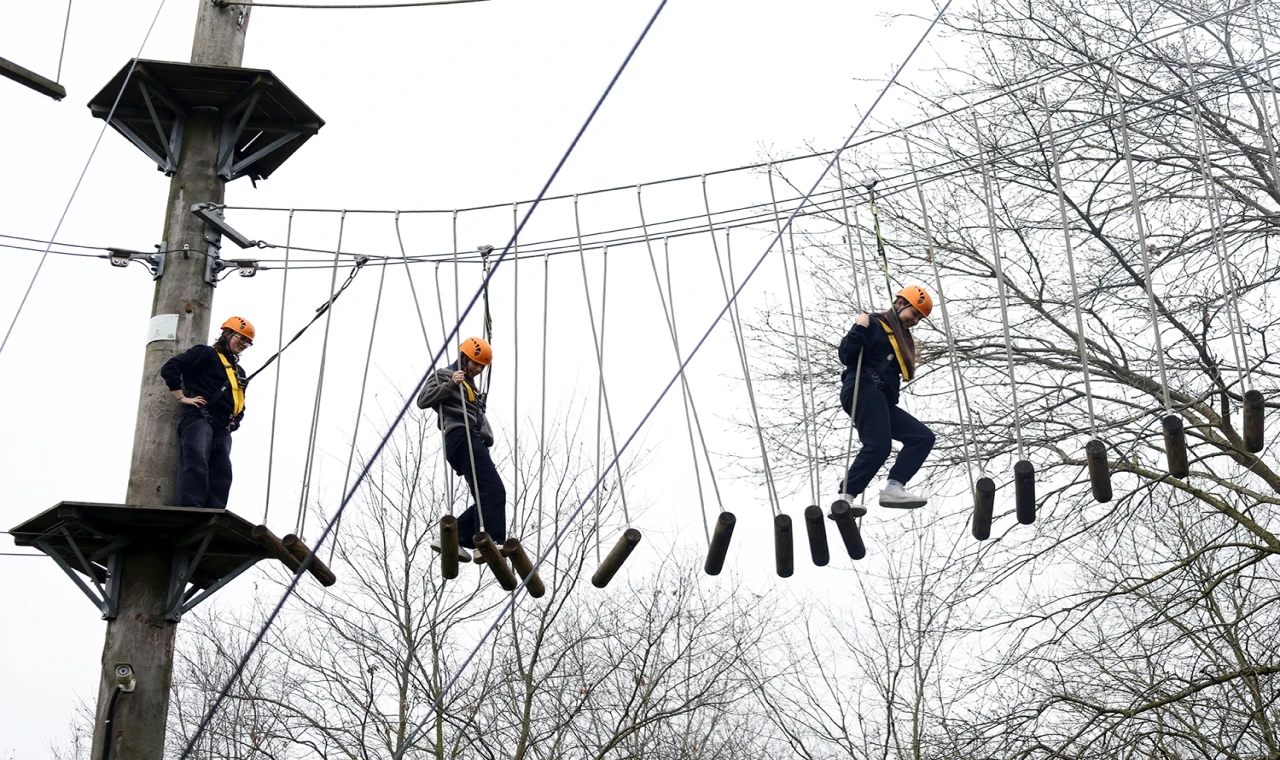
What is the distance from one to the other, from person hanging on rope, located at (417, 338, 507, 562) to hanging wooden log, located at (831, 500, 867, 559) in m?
1.88

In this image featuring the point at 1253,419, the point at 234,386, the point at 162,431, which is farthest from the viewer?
the point at 234,386

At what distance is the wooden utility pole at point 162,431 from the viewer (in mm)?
5934

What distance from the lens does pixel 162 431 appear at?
21.3 feet

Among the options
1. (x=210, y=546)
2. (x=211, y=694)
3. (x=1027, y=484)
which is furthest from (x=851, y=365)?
(x=211, y=694)

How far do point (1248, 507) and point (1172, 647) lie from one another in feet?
3.59

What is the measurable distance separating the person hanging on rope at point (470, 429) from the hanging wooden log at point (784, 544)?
168cm

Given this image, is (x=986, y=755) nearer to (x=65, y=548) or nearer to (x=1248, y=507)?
(x=1248, y=507)

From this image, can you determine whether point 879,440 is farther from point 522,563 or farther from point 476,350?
point 476,350

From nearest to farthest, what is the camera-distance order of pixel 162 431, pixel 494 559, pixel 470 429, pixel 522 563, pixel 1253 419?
pixel 1253 419, pixel 494 559, pixel 522 563, pixel 162 431, pixel 470 429

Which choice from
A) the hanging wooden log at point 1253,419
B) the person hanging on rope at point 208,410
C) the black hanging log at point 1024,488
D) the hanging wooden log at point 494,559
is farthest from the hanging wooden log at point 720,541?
the person hanging on rope at point 208,410

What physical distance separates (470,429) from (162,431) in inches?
58.4

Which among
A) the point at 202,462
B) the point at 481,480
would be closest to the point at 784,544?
the point at 481,480

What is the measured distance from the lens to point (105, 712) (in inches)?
231

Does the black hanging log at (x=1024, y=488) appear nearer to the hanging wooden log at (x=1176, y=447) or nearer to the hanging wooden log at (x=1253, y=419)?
the hanging wooden log at (x=1176, y=447)
